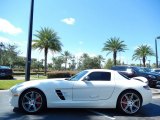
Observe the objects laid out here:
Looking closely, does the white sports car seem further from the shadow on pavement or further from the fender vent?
the shadow on pavement

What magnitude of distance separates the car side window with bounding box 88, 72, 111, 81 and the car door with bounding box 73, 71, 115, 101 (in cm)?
5

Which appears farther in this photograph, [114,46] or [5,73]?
[114,46]

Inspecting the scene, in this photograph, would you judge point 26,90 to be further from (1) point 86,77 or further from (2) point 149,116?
(2) point 149,116

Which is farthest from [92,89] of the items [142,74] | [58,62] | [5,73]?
[58,62]

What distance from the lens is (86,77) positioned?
26.2 feet

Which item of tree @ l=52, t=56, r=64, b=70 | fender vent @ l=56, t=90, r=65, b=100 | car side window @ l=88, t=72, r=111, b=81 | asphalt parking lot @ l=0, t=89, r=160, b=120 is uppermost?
tree @ l=52, t=56, r=64, b=70

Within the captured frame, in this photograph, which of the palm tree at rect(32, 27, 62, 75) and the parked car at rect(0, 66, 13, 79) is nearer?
the parked car at rect(0, 66, 13, 79)

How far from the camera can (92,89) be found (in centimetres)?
776

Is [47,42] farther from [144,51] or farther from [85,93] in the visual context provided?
[85,93]

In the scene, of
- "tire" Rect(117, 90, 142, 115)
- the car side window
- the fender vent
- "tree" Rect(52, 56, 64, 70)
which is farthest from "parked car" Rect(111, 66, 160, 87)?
"tree" Rect(52, 56, 64, 70)

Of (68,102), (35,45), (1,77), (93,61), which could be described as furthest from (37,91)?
(93,61)

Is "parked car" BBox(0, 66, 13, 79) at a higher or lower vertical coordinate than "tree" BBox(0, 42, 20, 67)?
lower

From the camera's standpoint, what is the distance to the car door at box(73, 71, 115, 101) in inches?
303

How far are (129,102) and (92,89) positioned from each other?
1173mm
